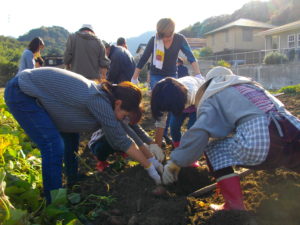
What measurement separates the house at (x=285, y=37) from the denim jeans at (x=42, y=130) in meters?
18.0

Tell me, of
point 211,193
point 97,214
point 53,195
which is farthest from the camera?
point 211,193

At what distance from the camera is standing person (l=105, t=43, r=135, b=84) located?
429 centimetres

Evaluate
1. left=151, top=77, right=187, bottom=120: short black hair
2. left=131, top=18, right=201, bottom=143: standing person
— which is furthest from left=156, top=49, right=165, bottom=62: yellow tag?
left=151, top=77, right=187, bottom=120: short black hair

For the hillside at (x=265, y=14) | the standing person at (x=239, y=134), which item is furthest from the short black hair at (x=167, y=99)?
the hillside at (x=265, y=14)

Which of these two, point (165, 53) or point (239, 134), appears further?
point (165, 53)

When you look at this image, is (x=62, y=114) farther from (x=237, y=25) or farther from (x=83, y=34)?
(x=237, y=25)

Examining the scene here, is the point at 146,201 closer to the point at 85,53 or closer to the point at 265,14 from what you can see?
the point at 85,53

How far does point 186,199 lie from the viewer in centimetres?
206

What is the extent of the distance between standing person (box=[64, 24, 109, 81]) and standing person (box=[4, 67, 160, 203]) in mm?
1979

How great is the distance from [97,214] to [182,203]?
614 millimetres

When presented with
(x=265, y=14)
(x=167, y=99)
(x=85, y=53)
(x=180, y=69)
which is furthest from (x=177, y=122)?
Result: (x=265, y=14)

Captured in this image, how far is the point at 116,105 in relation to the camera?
211cm

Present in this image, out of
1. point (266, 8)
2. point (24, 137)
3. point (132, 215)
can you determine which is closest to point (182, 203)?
point (132, 215)

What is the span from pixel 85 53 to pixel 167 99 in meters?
2.22
